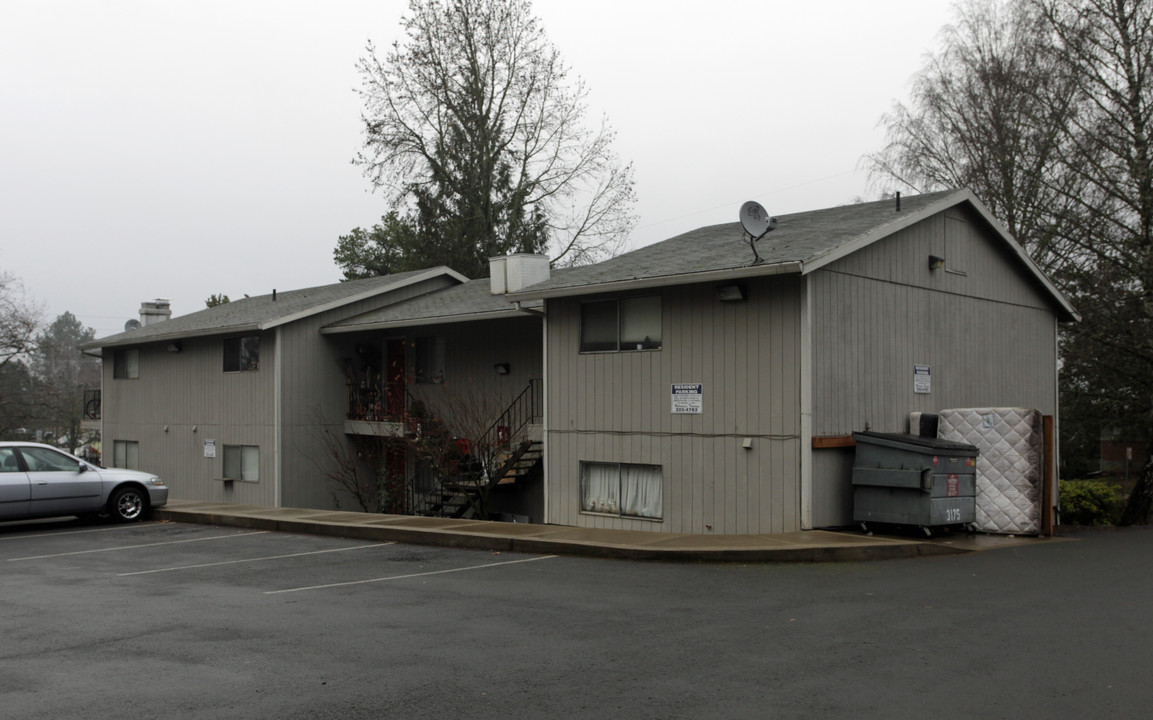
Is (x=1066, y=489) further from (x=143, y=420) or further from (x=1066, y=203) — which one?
(x=143, y=420)

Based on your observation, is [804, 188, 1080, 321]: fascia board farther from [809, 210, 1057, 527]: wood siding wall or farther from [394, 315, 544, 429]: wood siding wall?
[394, 315, 544, 429]: wood siding wall

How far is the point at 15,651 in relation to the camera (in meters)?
7.80

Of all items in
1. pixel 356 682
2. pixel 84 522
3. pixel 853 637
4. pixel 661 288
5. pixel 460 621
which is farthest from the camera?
pixel 84 522

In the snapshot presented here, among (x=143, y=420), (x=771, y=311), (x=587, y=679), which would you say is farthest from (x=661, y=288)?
(x=143, y=420)

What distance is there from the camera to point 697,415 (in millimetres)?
14859

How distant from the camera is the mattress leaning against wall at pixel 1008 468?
46.1 feet

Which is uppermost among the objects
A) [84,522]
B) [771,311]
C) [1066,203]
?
[1066,203]

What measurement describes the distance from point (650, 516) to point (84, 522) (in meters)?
10.7

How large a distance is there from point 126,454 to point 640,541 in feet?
70.0

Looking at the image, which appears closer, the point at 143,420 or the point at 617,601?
the point at 617,601

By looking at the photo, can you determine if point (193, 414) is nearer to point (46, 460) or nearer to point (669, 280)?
point (46, 460)

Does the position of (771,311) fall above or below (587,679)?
above

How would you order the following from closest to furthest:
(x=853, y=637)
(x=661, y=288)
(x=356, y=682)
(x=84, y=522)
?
(x=356, y=682) → (x=853, y=637) → (x=661, y=288) → (x=84, y=522)

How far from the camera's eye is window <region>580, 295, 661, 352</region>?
15.6m
